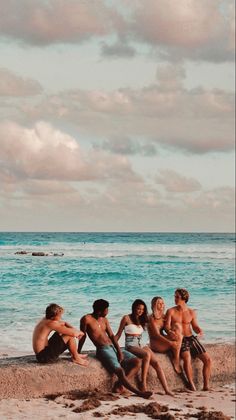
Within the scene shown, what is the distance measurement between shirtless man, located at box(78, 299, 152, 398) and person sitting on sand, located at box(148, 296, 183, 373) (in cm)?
48

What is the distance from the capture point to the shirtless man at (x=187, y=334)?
8.29 metres

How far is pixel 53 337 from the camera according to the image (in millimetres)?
7535

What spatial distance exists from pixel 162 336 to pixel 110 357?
0.80 metres

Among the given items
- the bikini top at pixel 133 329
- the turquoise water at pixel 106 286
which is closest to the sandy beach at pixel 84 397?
the bikini top at pixel 133 329

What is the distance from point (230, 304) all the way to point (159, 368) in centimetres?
1035

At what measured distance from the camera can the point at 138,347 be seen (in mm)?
7949

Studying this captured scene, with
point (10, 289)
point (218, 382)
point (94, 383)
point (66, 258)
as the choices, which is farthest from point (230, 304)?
point (66, 258)

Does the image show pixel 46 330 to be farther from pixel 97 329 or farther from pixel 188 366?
pixel 188 366

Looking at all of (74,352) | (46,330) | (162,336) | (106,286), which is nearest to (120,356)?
(74,352)

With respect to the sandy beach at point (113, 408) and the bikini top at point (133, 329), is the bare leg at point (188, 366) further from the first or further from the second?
the bikini top at point (133, 329)

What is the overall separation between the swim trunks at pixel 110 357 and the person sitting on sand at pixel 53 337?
16.1 inches

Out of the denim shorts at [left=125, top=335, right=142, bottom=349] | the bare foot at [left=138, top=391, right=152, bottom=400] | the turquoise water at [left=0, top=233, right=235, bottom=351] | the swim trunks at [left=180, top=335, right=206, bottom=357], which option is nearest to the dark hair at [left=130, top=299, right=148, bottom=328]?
the denim shorts at [left=125, top=335, right=142, bottom=349]

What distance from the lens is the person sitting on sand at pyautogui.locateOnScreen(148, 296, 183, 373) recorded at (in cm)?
823

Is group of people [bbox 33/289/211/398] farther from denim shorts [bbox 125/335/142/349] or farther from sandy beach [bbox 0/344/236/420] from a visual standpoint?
sandy beach [bbox 0/344/236/420]
